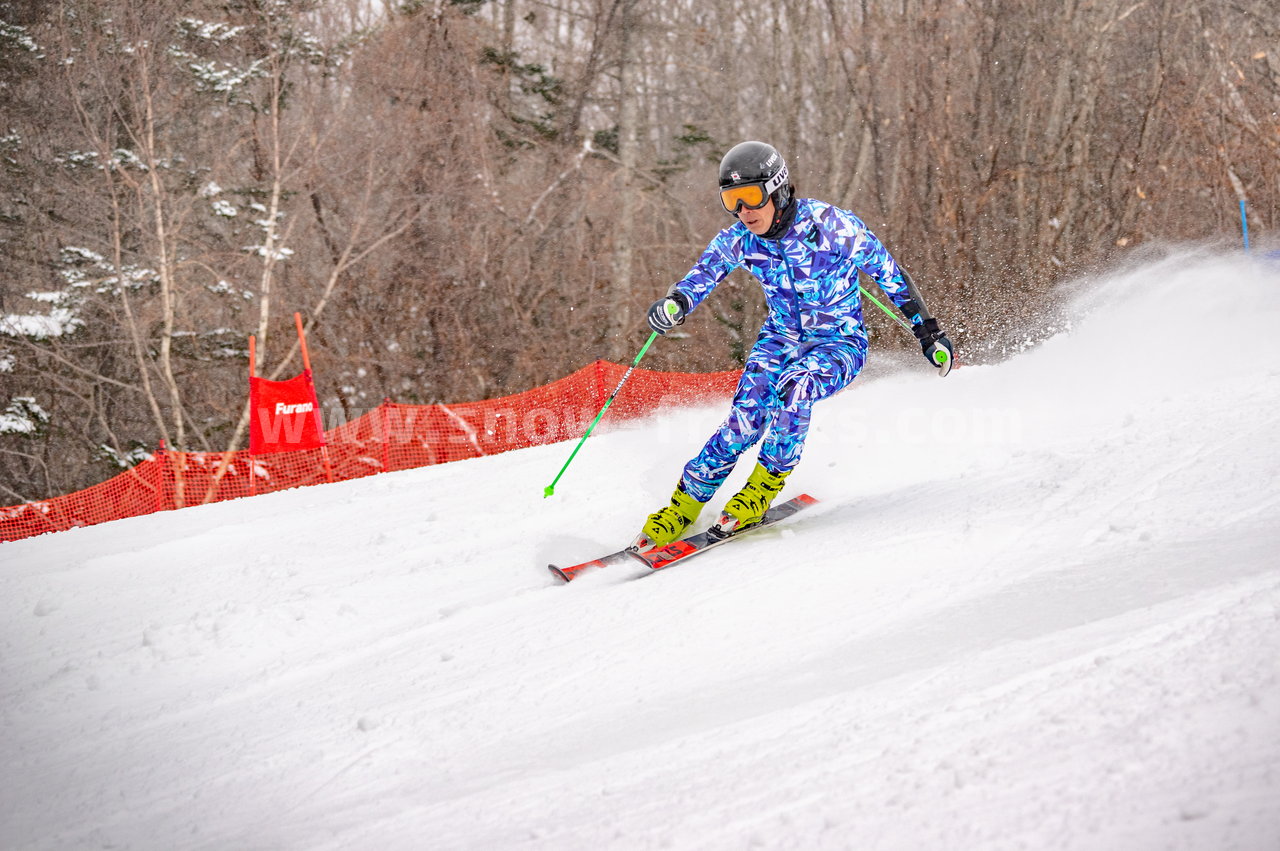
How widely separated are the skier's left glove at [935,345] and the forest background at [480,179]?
7.02 m

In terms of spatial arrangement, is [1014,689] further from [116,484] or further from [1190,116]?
[1190,116]

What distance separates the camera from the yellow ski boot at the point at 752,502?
3988mm

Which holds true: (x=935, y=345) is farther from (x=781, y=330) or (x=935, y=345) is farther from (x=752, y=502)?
(x=752, y=502)

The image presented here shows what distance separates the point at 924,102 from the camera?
12.2 m

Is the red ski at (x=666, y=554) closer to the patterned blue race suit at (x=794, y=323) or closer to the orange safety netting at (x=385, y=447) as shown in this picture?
the patterned blue race suit at (x=794, y=323)

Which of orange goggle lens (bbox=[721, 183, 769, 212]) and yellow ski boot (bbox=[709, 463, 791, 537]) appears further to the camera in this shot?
Answer: yellow ski boot (bbox=[709, 463, 791, 537])

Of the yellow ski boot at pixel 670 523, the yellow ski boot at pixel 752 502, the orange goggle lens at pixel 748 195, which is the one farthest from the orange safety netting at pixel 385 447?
the orange goggle lens at pixel 748 195

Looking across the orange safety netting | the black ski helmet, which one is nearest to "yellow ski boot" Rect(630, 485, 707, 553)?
the black ski helmet

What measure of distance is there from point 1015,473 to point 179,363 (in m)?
13.0

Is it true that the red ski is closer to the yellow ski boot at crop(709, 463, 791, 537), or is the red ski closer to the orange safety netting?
the yellow ski boot at crop(709, 463, 791, 537)

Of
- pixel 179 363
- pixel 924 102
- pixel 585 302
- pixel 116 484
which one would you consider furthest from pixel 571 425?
pixel 179 363

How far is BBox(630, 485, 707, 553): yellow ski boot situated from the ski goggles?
50.3 inches

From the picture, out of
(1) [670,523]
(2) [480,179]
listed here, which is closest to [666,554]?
(1) [670,523]

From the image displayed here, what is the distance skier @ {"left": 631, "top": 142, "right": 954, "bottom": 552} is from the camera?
3920mm
